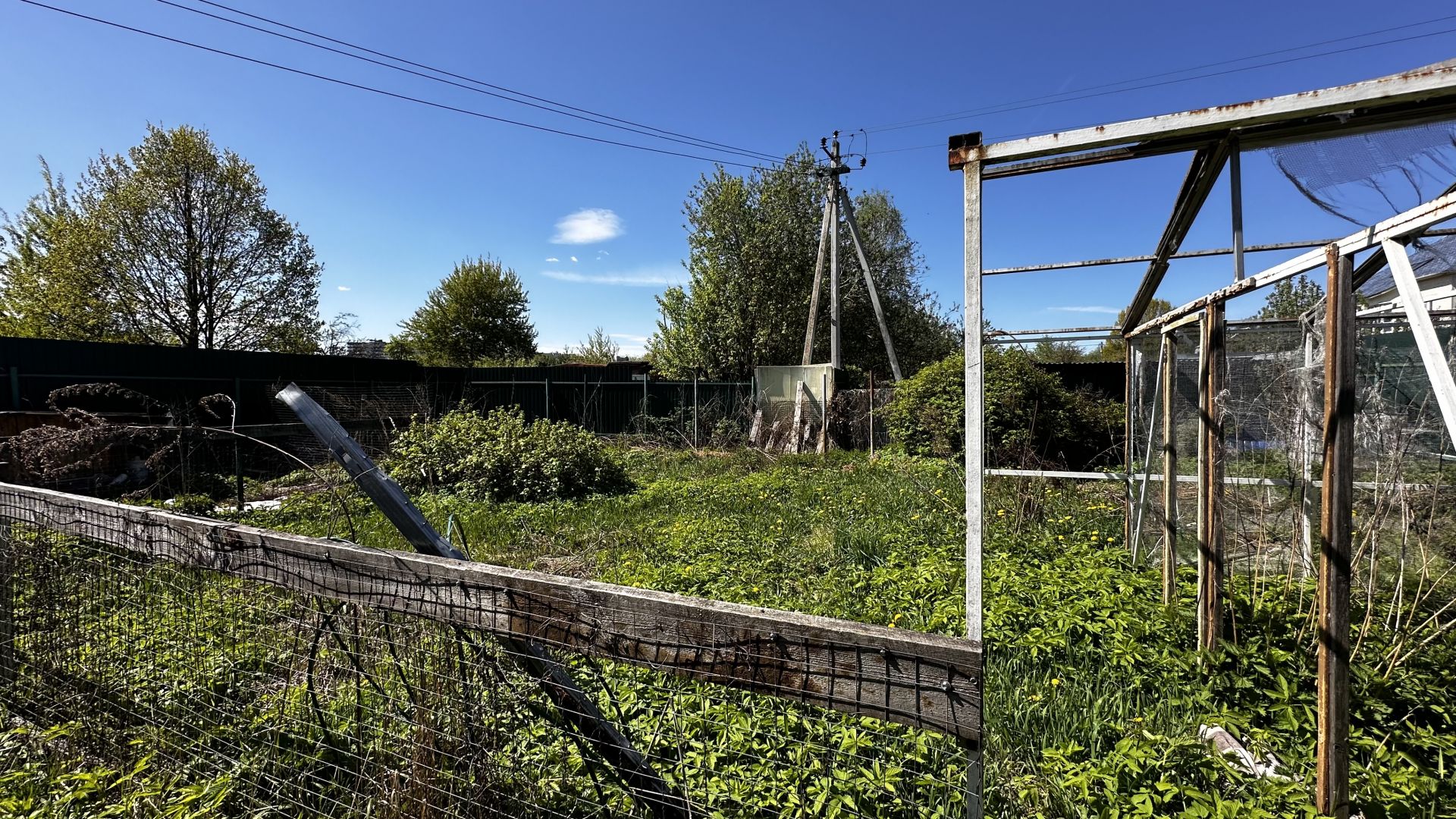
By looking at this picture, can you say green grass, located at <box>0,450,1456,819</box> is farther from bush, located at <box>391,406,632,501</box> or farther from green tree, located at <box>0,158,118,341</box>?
green tree, located at <box>0,158,118,341</box>

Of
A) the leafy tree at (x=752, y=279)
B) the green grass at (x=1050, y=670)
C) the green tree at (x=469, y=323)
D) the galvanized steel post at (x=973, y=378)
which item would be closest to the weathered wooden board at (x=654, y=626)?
the green grass at (x=1050, y=670)

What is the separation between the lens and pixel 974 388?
5.44ft

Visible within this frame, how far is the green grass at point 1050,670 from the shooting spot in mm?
1716

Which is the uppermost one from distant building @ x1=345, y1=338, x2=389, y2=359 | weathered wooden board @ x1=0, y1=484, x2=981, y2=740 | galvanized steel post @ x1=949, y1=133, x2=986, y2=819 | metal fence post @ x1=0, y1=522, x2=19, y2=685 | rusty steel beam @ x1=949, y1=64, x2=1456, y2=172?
distant building @ x1=345, y1=338, x2=389, y2=359

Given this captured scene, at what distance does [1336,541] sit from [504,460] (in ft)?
23.6

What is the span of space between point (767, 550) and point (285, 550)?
10.6ft

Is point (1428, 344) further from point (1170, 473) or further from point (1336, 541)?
point (1170, 473)

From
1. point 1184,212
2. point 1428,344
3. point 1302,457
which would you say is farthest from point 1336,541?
point 1184,212

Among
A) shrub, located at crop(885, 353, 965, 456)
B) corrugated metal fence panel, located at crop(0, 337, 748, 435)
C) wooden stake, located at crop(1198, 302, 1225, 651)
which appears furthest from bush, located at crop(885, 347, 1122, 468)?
wooden stake, located at crop(1198, 302, 1225, 651)

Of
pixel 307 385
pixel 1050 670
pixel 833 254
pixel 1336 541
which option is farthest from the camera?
pixel 833 254

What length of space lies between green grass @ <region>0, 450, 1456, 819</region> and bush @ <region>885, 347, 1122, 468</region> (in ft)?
10.4

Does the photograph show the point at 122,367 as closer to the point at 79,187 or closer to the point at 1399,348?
the point at 79,187

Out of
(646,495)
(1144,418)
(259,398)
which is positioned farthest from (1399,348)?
(259,398)

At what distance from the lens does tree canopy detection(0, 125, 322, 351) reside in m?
15.0
